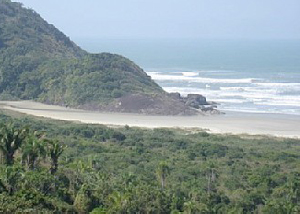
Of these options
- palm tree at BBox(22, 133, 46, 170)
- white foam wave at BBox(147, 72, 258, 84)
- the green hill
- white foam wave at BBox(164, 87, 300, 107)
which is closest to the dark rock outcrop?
the green hill

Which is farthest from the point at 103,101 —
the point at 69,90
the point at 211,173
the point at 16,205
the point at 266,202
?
the point at 16,205

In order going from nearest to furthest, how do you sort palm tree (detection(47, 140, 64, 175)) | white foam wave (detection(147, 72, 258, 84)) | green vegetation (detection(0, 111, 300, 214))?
green vegetation (detection(0, 111, 300, 214))
palm tree (detection(47, 140, 64, 175))
white foam wave (detection(147, 72, 258, 84))

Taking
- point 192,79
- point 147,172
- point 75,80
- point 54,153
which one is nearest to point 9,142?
point 54,153

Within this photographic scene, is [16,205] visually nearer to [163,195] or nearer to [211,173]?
[163,195]

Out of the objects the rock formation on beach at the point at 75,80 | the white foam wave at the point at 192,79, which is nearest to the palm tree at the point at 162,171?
the rock formation on beach at the point at 75,80

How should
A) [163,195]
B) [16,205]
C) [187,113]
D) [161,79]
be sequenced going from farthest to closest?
[161,79]
[187,113]
[163,195]
[16,205]

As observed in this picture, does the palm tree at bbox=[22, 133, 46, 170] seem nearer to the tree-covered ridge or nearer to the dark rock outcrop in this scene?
the dark rock outcrop

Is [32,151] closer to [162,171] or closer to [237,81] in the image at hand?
[162,171]

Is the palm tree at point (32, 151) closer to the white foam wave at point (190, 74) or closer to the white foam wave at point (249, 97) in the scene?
the white foam wave at point (249, 97)
